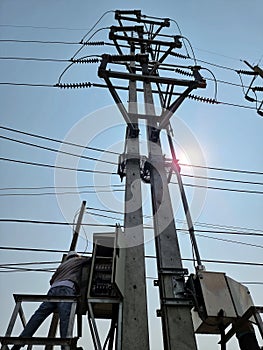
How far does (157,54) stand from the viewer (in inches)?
309

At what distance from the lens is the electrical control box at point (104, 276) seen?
369cm

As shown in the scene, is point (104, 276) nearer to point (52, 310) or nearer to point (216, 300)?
point (52, 310)

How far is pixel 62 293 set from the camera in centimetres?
397

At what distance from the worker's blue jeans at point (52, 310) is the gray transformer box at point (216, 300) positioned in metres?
1.46

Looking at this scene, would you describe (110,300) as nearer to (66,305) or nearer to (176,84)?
(66,305)

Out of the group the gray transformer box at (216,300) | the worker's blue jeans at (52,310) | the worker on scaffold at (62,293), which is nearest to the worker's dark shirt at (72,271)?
the worker on scaffold at (62,293)

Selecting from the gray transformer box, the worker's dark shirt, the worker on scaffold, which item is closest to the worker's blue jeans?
the worker on scaffold

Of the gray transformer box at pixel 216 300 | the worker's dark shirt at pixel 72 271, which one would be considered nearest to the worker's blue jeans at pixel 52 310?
the worker's dark shirt at pixel 72 271

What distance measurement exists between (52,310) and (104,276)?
753 mm

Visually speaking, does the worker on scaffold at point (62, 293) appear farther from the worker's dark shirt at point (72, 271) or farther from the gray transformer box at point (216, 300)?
the gray transformer box at point (216, 300)

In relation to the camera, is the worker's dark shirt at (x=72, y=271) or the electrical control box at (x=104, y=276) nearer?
the electrical control box at (x=104, y=276)

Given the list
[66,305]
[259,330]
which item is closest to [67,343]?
[66,305]

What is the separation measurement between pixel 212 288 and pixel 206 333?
0.74 metres

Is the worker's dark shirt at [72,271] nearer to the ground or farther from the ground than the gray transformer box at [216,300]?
farther from the ground
